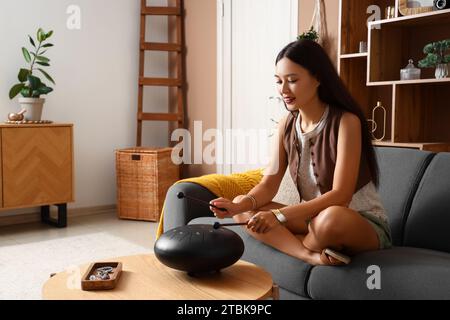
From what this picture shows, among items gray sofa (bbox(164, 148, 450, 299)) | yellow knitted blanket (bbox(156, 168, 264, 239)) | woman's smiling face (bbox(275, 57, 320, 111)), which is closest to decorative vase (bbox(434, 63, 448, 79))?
gray sofa (bbox(164, 148, 450, 299))

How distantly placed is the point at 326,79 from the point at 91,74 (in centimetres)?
299

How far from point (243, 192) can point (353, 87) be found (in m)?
1.13

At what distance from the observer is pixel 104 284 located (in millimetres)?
1366

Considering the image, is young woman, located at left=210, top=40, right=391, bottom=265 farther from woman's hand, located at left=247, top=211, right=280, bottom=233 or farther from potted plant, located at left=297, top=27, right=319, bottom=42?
potted plant, located at left=297, top=27, right=319, bottom=42

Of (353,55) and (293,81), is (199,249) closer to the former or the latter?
(293,81)

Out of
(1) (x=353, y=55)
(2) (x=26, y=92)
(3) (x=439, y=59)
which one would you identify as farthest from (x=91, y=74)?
(3) (x=439, y=59)

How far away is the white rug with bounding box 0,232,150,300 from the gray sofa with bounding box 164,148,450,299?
0.80m

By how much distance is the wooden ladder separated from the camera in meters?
4.65

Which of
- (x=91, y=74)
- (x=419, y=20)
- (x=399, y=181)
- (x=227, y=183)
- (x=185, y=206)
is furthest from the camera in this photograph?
(x=91, y=74)

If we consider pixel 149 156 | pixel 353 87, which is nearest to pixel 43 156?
pixel 149 156

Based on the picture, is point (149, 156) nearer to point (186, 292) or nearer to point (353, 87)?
point (353, 87)

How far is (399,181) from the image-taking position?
2.22 meters

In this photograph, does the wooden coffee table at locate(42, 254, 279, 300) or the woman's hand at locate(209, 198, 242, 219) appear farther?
the woman's hand at locate(209, 198, 242, 219)

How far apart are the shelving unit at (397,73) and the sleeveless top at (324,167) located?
3.32ft
